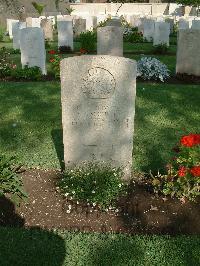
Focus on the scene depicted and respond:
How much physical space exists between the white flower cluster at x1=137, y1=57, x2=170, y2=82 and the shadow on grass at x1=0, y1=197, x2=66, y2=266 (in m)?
7.33

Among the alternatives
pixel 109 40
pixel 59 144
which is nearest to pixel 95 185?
pixel 59 144

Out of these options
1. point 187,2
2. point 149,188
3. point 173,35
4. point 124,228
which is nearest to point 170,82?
point 149,188

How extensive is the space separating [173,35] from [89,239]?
21.0m

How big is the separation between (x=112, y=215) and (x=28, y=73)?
7444 millimetres

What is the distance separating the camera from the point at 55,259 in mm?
3490

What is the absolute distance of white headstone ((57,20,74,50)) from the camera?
1678 centimetres

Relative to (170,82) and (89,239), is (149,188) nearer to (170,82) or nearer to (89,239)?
(89,239)

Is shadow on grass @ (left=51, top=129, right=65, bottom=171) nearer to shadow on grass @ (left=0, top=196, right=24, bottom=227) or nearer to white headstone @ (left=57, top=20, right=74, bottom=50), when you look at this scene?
shadow on grass @ (left=0, top=196, right=24, bottom=227)

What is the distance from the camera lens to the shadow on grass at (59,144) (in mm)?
5531

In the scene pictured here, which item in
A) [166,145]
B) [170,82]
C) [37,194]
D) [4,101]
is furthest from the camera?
[170,82]

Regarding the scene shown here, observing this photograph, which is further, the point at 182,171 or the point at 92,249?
the point at 182,171

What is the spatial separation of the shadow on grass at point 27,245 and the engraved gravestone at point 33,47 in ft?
25.0

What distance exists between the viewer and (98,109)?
4.56 metres

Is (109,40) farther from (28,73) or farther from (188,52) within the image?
(28,73)
